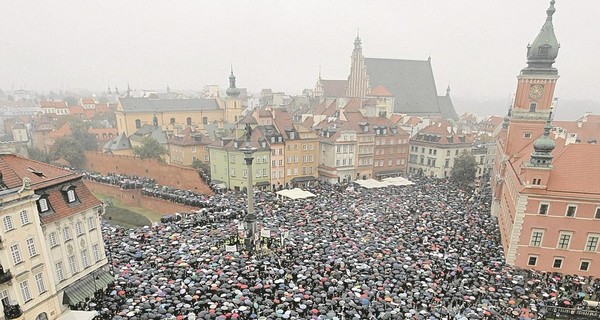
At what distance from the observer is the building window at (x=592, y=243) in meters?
31.3

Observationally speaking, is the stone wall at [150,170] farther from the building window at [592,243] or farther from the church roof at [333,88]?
the church roof at [333,88]

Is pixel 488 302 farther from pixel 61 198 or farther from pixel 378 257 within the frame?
pixel 61 198

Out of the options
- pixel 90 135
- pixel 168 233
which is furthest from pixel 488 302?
pixel 90 135

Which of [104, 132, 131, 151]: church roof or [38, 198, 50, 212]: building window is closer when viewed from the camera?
[38, 198, 50, 212]: building window

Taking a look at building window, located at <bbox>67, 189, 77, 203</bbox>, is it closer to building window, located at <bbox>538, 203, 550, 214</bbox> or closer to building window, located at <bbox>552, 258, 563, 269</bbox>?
building window, located at <bbox>538, 203, 550, 214</bbox>

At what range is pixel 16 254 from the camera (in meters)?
22.1

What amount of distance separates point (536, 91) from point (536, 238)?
2005 centimetres

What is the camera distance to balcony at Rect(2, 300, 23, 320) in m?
21.3

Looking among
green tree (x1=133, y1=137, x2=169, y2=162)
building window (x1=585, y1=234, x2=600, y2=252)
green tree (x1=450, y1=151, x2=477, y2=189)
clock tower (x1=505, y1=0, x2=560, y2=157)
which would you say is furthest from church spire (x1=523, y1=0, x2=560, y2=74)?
green tree (x1=133, y1=137, x2=169, y2=162)

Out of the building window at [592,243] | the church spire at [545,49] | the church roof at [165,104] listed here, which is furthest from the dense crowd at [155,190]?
the church spire at [545,49]

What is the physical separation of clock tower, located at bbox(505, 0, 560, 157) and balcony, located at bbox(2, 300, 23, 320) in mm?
49006

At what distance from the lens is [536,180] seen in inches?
1241

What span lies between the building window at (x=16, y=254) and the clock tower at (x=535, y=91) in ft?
159

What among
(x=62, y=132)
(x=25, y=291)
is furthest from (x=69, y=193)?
(x=62, y=132)
